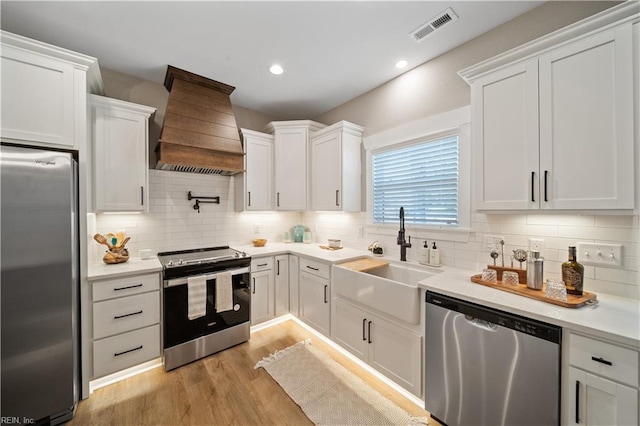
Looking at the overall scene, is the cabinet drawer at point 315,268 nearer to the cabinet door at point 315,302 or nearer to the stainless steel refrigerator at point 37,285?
the cabinet door at point 315,302

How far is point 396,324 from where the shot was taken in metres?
1.90

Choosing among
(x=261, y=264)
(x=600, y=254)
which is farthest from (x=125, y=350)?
(x=600, y=254)

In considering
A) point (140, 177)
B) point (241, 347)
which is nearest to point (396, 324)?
point (241, 347)

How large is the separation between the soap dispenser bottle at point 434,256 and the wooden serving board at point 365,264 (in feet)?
1.46

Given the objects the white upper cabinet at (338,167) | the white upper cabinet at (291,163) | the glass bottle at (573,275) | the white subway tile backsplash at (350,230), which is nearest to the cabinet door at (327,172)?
the white upper cabinet at (338,167)

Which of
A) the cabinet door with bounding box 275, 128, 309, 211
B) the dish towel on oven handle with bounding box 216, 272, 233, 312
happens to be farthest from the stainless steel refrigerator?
the cabinet door with bounding box 275, 128, 309, 211

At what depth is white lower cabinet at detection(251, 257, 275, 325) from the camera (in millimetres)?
2836

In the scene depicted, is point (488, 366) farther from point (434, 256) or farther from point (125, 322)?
point (125, 322)

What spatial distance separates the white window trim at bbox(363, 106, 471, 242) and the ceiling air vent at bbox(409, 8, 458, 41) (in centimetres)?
66

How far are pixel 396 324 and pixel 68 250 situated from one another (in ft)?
7.88

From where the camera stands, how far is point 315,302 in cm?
269

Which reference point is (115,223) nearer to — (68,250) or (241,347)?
(68,250)

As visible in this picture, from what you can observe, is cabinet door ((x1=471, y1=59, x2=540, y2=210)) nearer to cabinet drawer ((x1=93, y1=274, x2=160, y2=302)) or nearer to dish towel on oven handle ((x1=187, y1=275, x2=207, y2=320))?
dish towel on oven handle ((x1=187, y1=275, x2=207, y2=320))

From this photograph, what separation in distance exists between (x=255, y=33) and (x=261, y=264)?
2.27 meters
